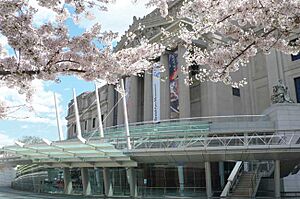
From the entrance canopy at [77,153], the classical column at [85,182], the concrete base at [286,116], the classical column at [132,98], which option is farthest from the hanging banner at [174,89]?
the entrance canopy at [77,153]

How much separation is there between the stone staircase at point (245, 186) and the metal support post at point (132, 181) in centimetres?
879

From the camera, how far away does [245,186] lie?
91.8ft

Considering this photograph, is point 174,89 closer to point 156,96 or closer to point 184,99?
point 184,99

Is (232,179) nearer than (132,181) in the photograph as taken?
Yes

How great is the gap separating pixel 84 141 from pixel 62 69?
1675 centimetres

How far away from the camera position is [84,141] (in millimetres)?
23141

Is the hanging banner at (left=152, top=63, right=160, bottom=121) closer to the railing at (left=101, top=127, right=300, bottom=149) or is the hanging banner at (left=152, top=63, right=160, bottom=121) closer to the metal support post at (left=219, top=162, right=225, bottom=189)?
the metal support post at (left=219, top=162, right=225, bottom=189)

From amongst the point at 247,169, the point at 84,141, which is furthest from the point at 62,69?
the point at 247,169

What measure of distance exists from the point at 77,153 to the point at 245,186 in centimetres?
1463

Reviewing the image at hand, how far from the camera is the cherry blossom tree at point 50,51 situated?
19.6 ft

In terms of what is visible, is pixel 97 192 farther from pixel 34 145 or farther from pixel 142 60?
pixel 142 60

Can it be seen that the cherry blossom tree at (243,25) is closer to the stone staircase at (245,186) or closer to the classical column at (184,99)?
the stone staircase at (245,186)

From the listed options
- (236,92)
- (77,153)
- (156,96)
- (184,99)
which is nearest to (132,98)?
(156,96)

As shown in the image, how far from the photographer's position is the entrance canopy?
2466cm
